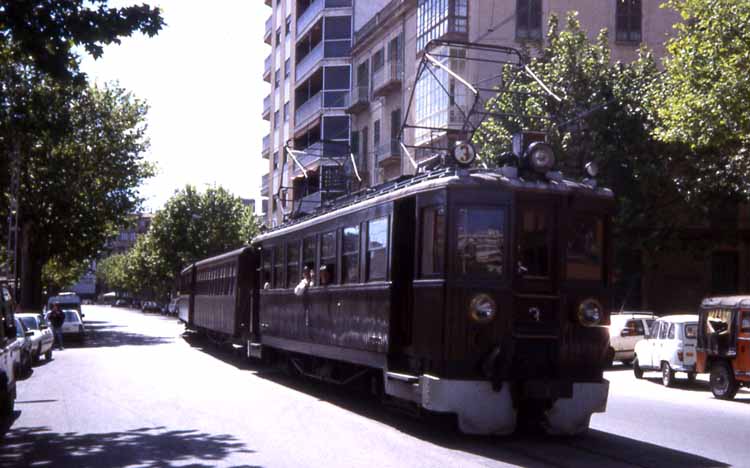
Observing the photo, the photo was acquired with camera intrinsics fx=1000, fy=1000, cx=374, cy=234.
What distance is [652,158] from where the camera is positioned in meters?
31.3

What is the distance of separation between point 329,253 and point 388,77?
2720 centimetres

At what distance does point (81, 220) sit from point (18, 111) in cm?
3198

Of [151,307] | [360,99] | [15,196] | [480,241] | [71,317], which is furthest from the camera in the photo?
[151,307]

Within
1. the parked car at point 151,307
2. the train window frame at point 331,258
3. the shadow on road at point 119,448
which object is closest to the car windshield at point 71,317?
the train window frame at point 331,258

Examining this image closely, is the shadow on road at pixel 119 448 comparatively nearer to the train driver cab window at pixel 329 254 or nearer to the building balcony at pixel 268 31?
the train driver cab window at pixel 329 254

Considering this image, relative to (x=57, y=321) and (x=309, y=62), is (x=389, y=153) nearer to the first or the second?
(x=57, y=321)

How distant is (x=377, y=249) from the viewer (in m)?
13.5

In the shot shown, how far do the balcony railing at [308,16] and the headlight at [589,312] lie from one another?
43914 millimetres

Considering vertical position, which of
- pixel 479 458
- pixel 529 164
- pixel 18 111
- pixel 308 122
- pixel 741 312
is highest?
pixel 308 122

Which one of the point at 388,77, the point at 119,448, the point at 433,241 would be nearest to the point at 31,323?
the point at 119,448

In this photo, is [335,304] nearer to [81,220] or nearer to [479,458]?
[479,458]

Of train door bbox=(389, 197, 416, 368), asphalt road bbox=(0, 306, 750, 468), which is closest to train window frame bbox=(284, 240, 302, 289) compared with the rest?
asphalt road bbox=(0, 306, 750, 468)

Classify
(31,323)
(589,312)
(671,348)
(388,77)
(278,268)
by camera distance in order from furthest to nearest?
(388,77) → (31,323) → (671,348) → (278,268) → (589,312)

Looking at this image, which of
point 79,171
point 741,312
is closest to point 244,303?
point 741,312
